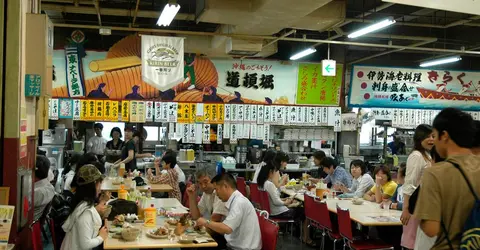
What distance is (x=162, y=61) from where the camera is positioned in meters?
9.14

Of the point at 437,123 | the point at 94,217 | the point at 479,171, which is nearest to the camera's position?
the point at 479,171

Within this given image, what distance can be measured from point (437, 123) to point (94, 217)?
114 inches

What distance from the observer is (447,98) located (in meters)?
13.1

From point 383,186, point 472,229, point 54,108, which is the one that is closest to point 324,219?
point 383,186

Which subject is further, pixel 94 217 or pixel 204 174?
pixel 204 174

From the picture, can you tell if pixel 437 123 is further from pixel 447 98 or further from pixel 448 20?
pixel 447 98

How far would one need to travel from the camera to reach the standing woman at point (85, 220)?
13.4ft

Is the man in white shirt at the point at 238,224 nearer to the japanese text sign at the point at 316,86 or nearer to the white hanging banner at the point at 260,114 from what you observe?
the white hanging banner at the point at 260,114

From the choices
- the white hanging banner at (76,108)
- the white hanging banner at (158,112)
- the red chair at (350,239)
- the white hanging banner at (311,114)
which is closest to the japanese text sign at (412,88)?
the white hanging banner at (311,114)

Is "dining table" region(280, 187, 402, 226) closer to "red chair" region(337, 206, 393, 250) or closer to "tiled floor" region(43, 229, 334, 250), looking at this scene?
"red chair" region(337, 206, 393, 250)

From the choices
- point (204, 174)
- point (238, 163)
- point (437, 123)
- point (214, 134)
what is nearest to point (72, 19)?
point (214, 134)

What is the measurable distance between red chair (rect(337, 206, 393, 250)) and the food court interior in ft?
0.09

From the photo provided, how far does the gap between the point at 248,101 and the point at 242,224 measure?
26.6 ft

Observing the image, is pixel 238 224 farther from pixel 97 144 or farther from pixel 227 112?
pixel 97 144
